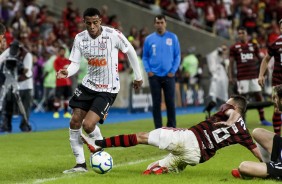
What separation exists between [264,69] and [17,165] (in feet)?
18.0

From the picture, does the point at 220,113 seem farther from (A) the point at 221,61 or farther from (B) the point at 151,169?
(A) the point at 221,61

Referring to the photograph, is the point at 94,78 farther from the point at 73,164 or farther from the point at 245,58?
the point at 245,58

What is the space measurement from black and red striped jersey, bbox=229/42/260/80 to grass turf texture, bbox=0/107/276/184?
16.5 ft

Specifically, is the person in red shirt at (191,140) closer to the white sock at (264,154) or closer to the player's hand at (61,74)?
the white sock at (264,154)

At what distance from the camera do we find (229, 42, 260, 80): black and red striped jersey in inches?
837

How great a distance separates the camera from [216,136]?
11.7 meters

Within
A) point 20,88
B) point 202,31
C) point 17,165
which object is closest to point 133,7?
point 202,31

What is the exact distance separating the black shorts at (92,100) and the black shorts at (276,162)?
102 inches

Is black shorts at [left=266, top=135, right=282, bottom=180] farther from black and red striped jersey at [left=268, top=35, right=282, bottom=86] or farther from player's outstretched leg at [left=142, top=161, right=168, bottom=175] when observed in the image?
black and red striped jersey at [left=268, top=35, right=282, bottom=86]

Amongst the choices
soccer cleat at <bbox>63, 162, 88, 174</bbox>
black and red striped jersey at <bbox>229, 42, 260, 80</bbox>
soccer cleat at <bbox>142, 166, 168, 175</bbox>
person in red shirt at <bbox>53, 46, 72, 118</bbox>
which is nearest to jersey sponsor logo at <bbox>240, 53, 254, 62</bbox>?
black and red striped jersey at <bbox>229, 42, 260, 80</bbox>

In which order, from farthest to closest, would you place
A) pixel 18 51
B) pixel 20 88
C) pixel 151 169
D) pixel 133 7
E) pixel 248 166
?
pixel 133 7 → pixel 20 88 → pixel 18 51 → pixel 151 169 → pixel 248 166

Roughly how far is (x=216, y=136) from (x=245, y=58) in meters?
9.86

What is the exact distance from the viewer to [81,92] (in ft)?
41.4

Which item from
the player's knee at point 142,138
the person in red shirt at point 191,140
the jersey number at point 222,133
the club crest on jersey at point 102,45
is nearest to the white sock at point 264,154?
the person in red shirt at point 191,140
